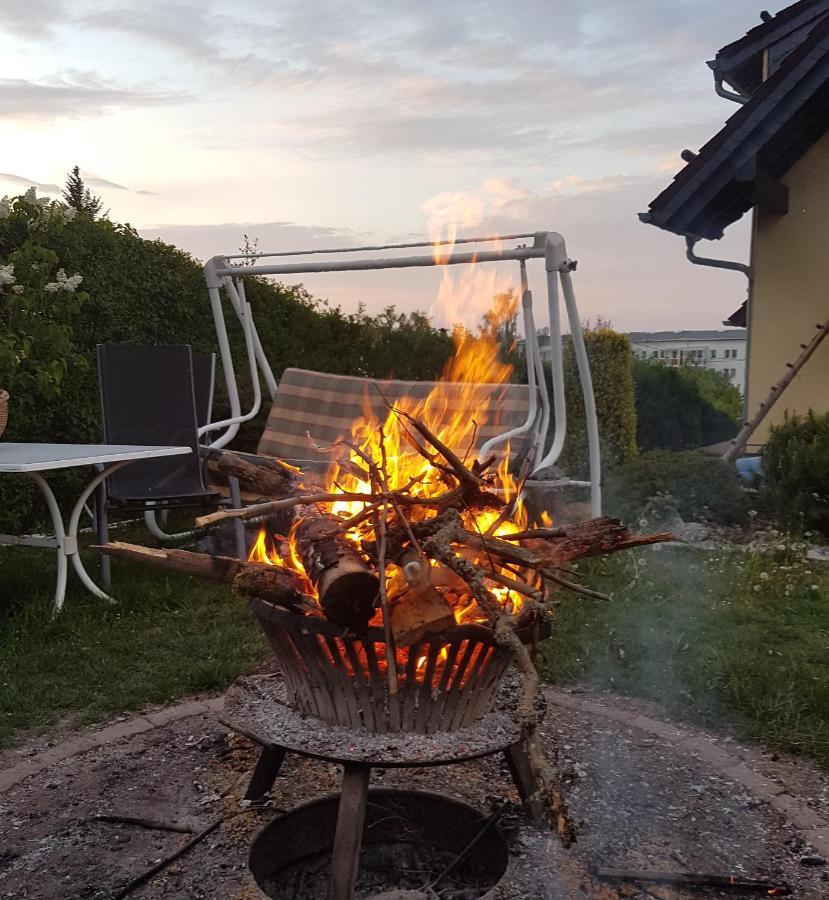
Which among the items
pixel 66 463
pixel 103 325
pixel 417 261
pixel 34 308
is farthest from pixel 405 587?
pixel 103 325

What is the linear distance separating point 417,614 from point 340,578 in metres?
0.19

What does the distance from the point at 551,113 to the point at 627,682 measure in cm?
227

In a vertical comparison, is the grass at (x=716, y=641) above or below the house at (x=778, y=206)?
below

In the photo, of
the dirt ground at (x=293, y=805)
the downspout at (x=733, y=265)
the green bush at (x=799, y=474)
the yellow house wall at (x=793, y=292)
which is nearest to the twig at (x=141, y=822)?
the dirt ground at (x=293, y=805)

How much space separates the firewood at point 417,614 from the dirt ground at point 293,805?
2.06 feet

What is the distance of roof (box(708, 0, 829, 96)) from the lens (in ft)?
26.9

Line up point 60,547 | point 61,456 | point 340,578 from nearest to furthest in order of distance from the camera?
point 340,578, point 61,456, point 60,547

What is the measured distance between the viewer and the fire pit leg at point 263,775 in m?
2.39

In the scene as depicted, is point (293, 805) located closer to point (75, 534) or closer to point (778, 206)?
point (75, 534)

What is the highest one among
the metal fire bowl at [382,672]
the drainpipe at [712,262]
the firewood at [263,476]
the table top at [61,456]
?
the drainpipe at [712,262]

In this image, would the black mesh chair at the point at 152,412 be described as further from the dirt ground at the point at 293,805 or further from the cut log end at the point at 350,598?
the cut log end at the point at 350,598

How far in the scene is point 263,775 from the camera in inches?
95.0

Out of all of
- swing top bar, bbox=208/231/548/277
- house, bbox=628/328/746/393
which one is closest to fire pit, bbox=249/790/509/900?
swing top bar, bbox=208/231/548/277

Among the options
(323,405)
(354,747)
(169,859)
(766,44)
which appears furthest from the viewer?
(766,44)
